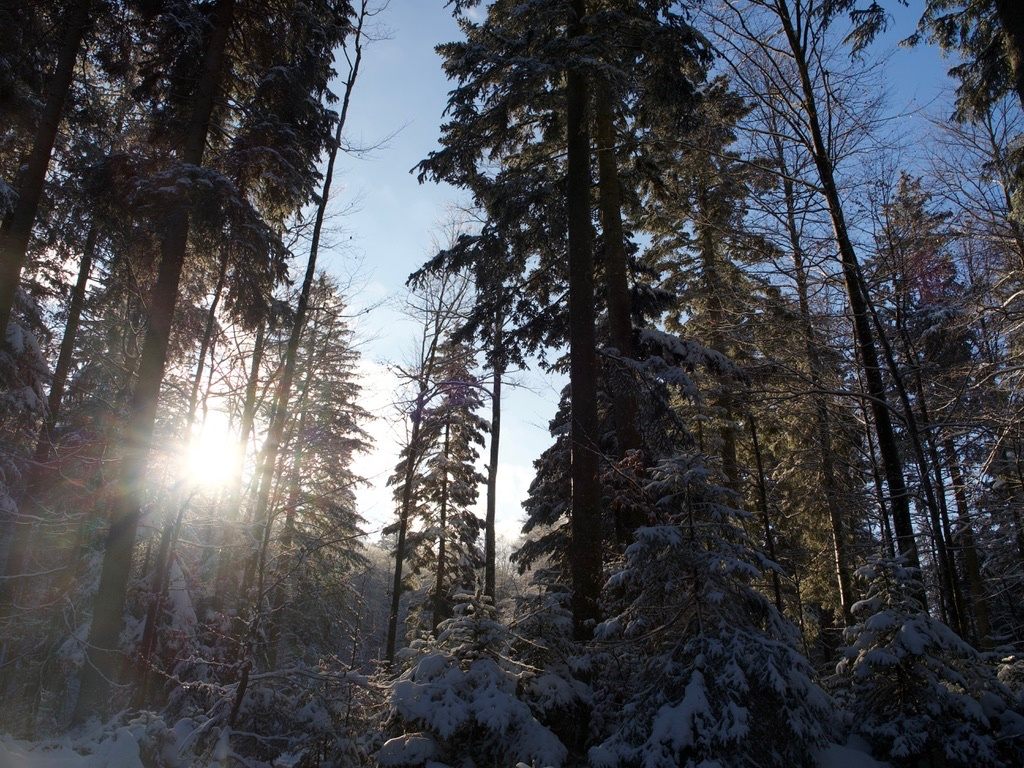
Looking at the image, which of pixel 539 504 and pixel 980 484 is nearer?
pixel 980 484

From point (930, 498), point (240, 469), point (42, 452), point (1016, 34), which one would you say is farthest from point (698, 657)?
point (42, 452)

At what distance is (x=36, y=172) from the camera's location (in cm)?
928

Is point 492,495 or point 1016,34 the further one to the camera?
point 492,495

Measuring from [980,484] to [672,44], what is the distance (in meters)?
8.16

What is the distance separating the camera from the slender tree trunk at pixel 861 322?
759cm

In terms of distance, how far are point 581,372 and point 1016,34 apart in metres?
8.05

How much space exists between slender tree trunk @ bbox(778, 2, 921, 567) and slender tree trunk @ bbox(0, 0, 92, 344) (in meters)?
12.2

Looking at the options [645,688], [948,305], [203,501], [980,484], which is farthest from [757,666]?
[203,501]

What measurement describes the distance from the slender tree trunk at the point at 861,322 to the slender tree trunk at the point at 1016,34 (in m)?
2.57

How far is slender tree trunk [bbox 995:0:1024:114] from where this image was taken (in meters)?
8.13

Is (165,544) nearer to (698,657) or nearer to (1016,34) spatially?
(698,657)

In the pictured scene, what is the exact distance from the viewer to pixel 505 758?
5.69 meters

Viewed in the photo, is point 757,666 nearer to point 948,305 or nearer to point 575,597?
point 575,597

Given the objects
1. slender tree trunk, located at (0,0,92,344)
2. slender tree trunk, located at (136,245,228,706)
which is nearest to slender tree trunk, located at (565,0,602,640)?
slender tree trunk, located at (136,245,228,706)
